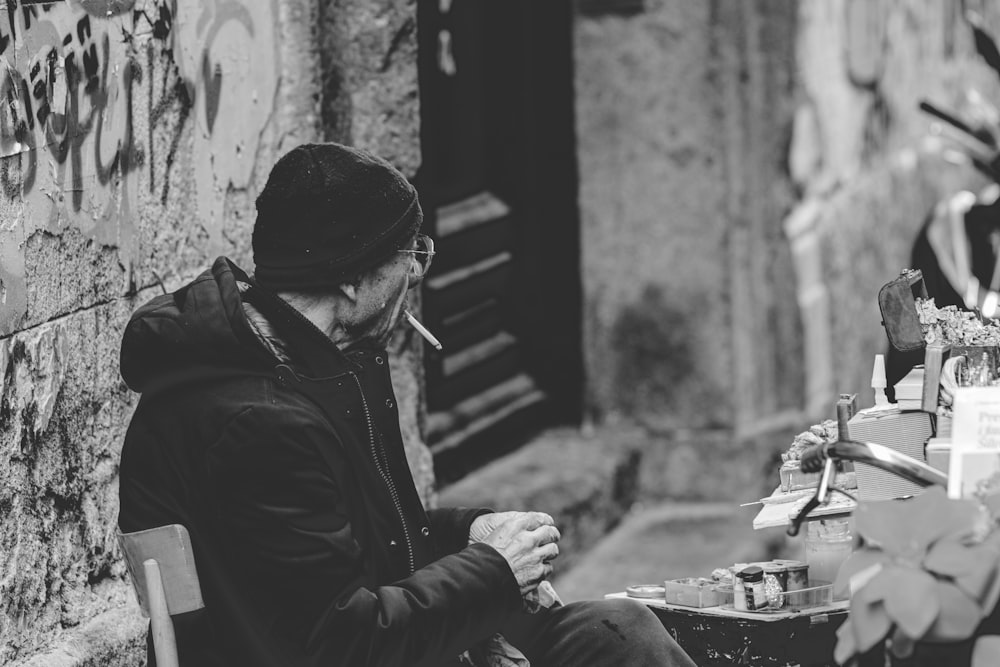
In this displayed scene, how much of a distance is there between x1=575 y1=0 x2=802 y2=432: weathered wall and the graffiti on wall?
6.93ft

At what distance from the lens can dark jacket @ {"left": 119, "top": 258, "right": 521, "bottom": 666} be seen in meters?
2.41

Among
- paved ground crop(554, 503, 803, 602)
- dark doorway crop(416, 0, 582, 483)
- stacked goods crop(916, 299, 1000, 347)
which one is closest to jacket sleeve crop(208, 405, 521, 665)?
stacked goods crop(916, 299, 1000, 347)

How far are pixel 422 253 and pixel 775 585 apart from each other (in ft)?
2.57

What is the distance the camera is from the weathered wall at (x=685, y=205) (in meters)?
5.85

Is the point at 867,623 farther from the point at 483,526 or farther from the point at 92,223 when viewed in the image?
the point at 92,223

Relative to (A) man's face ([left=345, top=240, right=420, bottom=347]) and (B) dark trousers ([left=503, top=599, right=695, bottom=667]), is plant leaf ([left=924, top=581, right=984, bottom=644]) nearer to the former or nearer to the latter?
(B) dark trousers ([left=503, top=599, right=695, bottom=667])

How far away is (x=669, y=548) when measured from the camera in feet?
18.6

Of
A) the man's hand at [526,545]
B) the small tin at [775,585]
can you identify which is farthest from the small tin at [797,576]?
the man's hand at [526,545]

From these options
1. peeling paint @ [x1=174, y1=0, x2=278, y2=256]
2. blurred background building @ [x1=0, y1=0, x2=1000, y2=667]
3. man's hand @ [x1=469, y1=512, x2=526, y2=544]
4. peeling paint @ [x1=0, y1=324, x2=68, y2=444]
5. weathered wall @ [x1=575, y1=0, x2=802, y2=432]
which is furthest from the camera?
weathered wall @ [x1=575, y1=0, x2=802, y2=432]

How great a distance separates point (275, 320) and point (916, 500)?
1070 mm

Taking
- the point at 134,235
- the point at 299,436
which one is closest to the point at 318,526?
the point at 299,436

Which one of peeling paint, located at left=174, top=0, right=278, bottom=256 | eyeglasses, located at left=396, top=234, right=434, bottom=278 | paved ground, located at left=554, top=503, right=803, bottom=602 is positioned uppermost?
peeling paint, located at left=174, top=0, right=278, bottom=256

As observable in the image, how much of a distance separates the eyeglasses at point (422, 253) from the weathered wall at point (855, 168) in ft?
11.9

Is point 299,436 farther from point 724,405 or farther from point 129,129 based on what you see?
point 724,405
